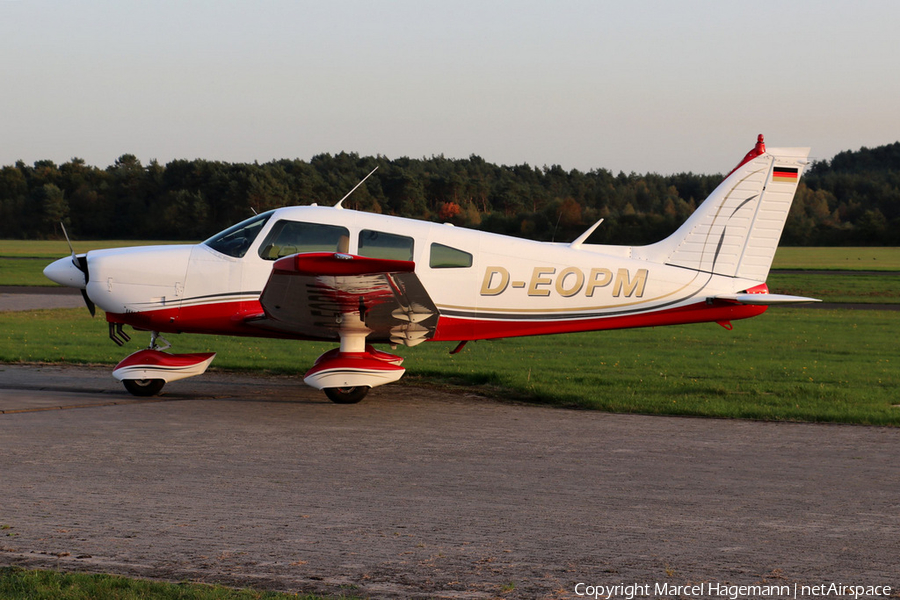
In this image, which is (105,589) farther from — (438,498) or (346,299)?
(346,299)

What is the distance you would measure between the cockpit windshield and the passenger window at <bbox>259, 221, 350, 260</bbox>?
0.64ft

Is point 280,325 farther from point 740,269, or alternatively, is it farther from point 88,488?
A: point 740,269

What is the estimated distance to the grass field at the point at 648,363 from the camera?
10867 millimetres

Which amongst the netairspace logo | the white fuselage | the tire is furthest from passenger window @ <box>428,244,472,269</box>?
the netairspace logo

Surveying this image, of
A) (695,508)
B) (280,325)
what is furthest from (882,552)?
(280,325)

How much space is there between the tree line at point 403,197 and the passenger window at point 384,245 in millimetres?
49288

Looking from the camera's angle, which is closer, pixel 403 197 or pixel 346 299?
pixel 346 299

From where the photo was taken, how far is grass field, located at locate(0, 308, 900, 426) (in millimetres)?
10867

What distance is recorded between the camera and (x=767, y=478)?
277 inches

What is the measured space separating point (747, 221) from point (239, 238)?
6546 mm

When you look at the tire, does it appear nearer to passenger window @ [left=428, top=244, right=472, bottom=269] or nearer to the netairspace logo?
passenger window @ [left=428, top=244, right=472, bottom=269]

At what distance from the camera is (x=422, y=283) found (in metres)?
10.6

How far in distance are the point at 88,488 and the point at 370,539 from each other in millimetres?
2426

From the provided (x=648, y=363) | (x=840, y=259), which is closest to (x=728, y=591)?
(x=648, y=363)
